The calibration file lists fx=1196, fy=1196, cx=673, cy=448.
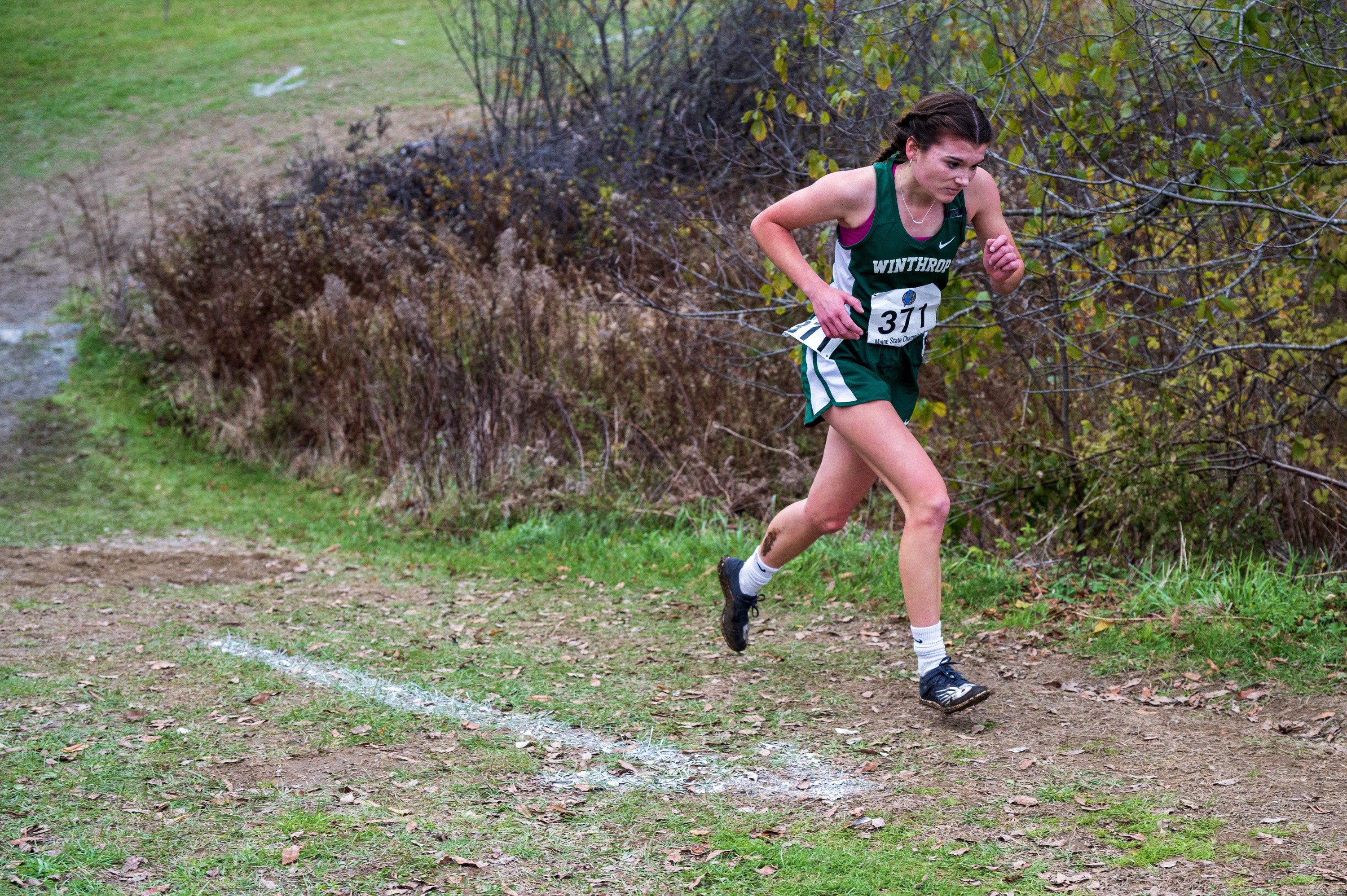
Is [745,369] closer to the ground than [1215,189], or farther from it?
closer to the ground

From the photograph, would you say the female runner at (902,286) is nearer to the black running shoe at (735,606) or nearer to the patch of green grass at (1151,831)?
the patch of green grass at (1151,831)

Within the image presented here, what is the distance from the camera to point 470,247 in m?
12.3

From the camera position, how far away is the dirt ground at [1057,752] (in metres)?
3.37

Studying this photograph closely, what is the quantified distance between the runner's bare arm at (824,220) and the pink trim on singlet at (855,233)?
15mm

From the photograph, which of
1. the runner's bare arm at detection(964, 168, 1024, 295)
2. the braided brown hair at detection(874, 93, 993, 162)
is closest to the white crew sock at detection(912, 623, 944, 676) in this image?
the runner's bare arm at detection(964, 168, 1024, 295)

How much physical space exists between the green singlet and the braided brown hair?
0.21m

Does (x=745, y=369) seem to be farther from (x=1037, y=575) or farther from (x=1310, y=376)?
(x=1310, y=376)

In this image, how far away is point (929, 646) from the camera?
4359 mm

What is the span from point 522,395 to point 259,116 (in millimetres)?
14130

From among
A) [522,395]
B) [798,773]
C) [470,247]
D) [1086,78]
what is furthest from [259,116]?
[798,773]

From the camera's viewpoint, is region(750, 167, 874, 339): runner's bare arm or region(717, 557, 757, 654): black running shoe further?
region(717, 557, 757, 654): black running shoe

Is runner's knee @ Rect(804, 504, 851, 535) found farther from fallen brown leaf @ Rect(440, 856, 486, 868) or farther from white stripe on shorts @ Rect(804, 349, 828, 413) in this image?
fallen brown leaf @ Rect(440, 856, 486, 868)

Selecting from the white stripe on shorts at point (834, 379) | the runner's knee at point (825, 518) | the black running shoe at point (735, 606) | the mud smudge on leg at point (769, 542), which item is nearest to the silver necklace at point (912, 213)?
the white stripe on shorts at point (834, 379)

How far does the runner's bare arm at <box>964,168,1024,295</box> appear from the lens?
4156mm
